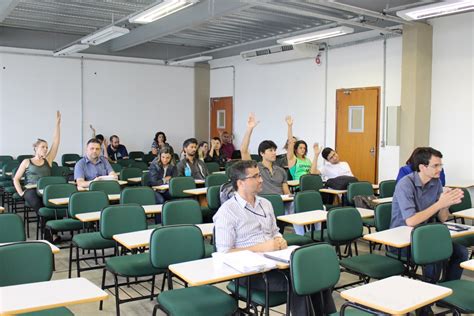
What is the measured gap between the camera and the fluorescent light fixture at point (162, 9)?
5.73 metres

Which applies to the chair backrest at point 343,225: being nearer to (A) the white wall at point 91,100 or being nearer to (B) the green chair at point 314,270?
(B) the green chair at point 314,270

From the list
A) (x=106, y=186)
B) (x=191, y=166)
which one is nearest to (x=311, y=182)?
(x=191, y=166)

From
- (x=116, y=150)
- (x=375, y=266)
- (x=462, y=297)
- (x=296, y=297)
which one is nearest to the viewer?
(x=296, y=297)

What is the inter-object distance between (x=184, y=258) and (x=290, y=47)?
22.8 ft

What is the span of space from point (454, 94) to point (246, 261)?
6.03 metres

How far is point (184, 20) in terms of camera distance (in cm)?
838

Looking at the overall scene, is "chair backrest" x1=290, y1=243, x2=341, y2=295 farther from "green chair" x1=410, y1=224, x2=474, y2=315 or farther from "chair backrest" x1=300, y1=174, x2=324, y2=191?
"chair backrest" x1=300, y1=174, x2=324, y2=191

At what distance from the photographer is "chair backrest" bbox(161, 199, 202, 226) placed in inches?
177

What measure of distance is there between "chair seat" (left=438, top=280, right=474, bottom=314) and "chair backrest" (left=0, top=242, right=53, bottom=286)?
2.54m

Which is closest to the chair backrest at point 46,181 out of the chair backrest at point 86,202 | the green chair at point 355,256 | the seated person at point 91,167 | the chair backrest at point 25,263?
the seated person at point 91,167

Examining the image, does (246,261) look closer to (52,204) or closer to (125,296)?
(125,296)

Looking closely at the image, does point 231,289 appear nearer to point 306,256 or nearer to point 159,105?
point 306,256

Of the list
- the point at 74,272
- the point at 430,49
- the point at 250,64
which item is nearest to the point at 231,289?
the point at 74,272

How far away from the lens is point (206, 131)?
42.9 ft
